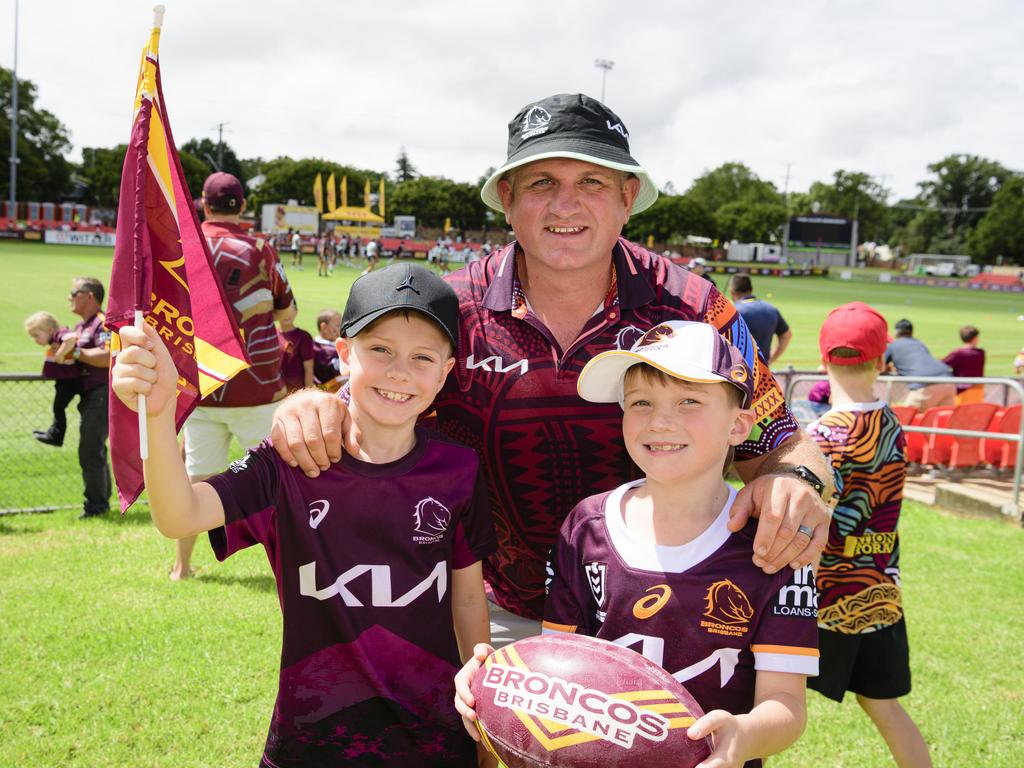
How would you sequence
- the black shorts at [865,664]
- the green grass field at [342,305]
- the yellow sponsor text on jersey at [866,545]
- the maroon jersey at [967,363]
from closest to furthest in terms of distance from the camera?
the black shorts at [865,664] < the yellow sponsor text on jersey at [866,545] < the maroon jersey at [967,363] < the green grass field at [342,305]

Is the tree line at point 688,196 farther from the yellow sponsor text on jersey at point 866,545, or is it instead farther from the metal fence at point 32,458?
the yellow sponsor text on jersey at point 866,545

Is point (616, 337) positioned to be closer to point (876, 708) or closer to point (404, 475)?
point (404, 475)

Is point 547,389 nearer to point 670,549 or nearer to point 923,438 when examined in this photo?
point 670,549

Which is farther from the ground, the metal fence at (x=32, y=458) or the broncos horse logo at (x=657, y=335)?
the broncos horse logo at (x=657, y=335)

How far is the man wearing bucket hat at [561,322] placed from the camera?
285 cm

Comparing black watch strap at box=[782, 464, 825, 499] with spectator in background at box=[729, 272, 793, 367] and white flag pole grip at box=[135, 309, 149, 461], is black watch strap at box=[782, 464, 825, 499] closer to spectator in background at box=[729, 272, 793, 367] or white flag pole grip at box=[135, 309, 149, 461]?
white flag pole grip at box=[135, 309, 149, 461]

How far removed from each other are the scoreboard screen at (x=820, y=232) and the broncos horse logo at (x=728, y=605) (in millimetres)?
107116

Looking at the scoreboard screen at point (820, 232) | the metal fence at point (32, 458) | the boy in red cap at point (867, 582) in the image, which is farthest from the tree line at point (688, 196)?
the boy in red cap at point (867, 582)

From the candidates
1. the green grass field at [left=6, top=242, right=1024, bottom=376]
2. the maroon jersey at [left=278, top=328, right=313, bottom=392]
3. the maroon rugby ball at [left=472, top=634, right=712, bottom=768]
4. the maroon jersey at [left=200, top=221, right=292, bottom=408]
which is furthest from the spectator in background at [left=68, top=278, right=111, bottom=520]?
the green grass field at [left=6, top=242, right=1024, bottom=376]

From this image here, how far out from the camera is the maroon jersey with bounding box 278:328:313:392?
820 cm

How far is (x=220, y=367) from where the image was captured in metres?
2.64

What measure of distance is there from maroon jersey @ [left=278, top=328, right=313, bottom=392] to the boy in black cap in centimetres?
585

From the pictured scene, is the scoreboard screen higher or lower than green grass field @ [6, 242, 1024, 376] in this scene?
higher

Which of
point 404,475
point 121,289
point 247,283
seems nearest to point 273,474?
point 404,475
